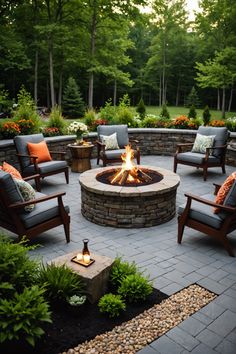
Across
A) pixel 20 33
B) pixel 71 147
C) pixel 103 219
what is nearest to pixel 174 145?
pixel 71 147

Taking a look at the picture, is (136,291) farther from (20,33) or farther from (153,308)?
(20,33)

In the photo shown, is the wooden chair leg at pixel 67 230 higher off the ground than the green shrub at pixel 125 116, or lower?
lower

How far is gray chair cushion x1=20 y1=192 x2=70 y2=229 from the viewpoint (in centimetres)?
392

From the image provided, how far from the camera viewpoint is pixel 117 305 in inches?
107

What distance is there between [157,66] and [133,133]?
24370 millimetres

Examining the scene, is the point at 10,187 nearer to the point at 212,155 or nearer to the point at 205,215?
the point at 205,215

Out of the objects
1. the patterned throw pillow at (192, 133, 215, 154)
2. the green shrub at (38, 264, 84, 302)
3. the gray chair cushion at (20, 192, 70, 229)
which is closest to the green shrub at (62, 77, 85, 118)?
the patterned throw pillow at (192, 133, 215, 154)

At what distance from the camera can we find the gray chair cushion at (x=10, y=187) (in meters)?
3.60

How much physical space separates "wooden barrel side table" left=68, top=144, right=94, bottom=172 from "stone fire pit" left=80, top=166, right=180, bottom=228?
2.78 meters

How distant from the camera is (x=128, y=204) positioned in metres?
4.68

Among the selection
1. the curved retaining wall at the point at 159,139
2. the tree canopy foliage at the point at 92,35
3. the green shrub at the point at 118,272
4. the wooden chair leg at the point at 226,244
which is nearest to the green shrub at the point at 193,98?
the tree canopy foliage at the point at 92,35

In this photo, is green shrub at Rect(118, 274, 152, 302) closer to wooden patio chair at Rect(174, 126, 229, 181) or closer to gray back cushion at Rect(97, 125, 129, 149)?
wooden patio chair at Rect(174, 126, 229, 181)

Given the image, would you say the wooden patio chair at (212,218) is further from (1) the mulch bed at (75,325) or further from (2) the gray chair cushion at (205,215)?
(1) the mulch bed at (75,325)

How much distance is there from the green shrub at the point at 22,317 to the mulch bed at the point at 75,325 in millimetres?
174
